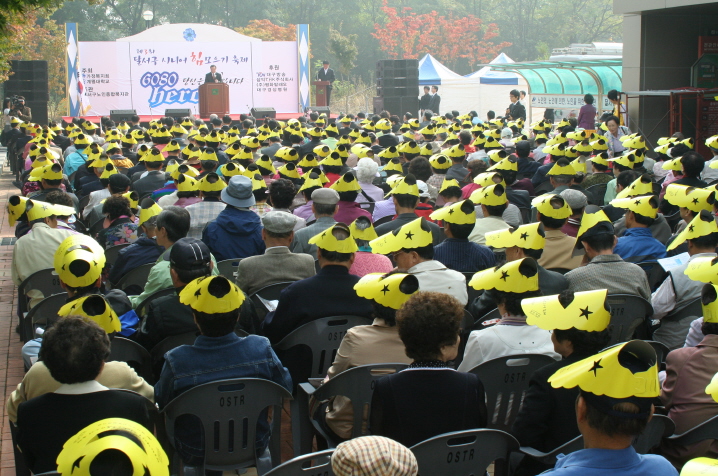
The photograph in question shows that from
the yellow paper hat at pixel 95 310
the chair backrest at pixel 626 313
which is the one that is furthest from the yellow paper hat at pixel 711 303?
the yellow paper hat at pixel 95 310

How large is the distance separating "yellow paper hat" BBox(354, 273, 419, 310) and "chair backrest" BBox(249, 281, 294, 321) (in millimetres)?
1430

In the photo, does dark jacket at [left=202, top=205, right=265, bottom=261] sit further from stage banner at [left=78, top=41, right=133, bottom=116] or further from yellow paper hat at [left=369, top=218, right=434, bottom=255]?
stage banner at [left=78, top=41, right=133, bottom=116]

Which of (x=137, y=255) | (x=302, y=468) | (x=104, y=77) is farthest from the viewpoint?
(x=104, y=77)

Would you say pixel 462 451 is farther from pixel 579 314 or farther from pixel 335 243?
pixel 335 243

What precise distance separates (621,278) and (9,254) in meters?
8.08

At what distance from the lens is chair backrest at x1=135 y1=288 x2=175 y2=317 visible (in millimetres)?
4668

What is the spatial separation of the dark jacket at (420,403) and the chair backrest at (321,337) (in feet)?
4.09

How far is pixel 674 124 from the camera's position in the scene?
1609 centimetres

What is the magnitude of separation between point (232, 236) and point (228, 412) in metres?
3.13

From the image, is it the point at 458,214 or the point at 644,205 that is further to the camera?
the point at 644,205

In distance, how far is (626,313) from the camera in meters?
4.51

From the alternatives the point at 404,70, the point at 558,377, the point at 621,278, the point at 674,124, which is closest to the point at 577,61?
the point at 404,70

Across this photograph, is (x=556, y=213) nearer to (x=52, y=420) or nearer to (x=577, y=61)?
(x=52, y=420)

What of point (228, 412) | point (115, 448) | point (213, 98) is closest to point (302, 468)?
point (115, 448)
